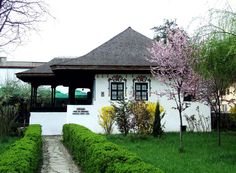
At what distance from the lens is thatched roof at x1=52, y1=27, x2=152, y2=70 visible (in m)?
21.7

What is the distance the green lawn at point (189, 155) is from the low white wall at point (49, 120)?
24.7ft

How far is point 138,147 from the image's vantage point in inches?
572

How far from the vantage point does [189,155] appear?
12461 millimetres

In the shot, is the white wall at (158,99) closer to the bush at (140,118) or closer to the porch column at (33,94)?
the bush at (140,118)

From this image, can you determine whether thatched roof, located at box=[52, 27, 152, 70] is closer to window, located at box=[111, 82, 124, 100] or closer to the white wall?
the white wall

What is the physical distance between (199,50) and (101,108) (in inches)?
455

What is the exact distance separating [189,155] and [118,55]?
→ 1149 cm

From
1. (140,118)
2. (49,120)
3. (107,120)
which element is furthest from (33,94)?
(140,118)

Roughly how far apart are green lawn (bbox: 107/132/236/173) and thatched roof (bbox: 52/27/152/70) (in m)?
5.49

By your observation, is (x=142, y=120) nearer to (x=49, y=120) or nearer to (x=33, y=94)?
(x=49, y=120)

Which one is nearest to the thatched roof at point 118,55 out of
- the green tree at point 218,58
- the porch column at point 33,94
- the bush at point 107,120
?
the bush at point 107,120

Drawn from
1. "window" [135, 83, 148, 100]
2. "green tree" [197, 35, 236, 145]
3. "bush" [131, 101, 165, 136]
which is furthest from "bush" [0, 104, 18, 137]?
"green tree" [197, 35, 236, 145]

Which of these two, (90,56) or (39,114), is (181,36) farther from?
(39,114)

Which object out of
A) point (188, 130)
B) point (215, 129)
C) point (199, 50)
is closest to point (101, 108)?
point (188, 130)
